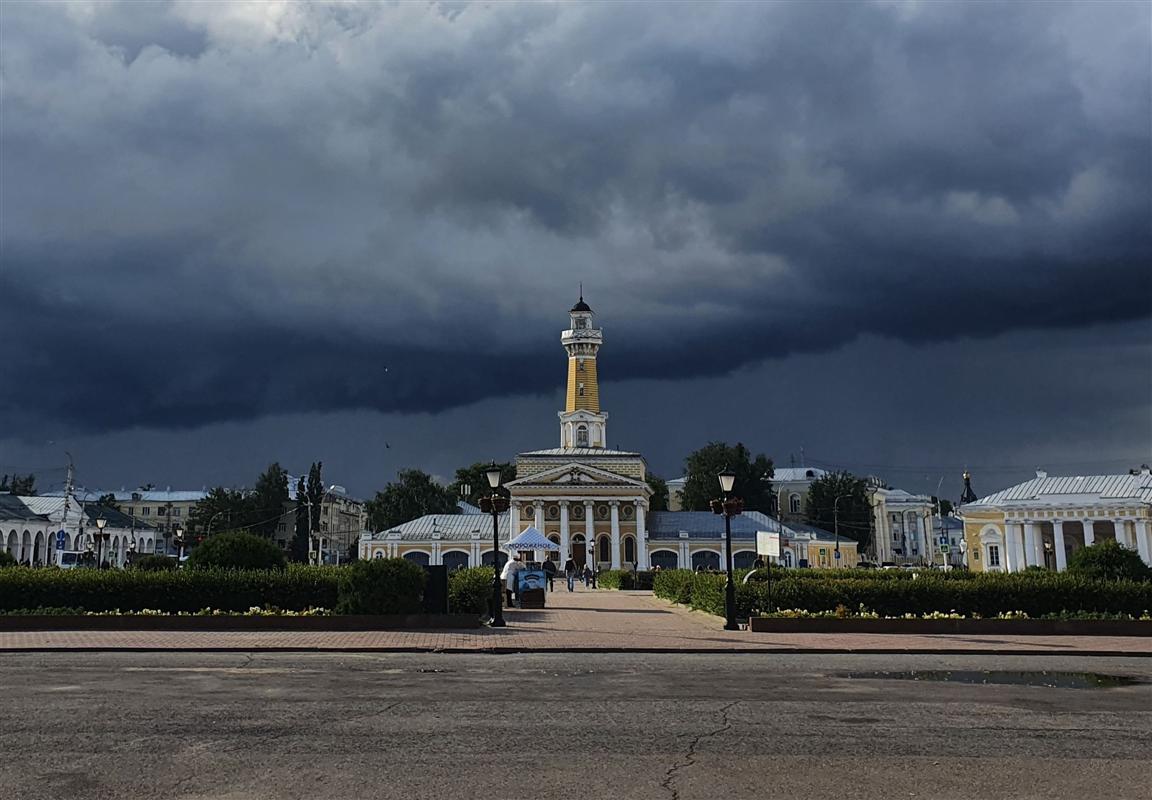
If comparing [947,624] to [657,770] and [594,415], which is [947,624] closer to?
[657,770]

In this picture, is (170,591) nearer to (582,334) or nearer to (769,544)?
(769,544)

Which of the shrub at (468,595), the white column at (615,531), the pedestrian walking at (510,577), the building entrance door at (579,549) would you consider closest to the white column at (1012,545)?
the white column at (615,531)

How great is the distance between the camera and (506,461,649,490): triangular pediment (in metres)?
89.8

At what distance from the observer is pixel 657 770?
8258mm

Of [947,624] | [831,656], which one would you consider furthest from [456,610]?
[947,624]

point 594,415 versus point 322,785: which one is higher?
point 594,415

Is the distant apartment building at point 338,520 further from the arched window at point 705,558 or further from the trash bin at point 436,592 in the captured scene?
the trash bin at point 436,592

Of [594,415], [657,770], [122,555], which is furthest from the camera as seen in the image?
[122,555]

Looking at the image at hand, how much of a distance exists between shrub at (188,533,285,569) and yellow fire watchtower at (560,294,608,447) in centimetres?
7411

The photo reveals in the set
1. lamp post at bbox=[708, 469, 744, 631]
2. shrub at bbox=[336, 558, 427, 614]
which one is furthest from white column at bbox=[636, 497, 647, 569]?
shrub at bbox=[336, 558, 427, 614]

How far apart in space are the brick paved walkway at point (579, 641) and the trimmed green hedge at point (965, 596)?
2018mm

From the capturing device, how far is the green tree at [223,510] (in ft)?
361

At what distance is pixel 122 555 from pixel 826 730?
11372 centimetres

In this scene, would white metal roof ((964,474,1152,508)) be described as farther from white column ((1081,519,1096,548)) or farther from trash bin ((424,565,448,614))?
trash bin ((424,565,448,614))
